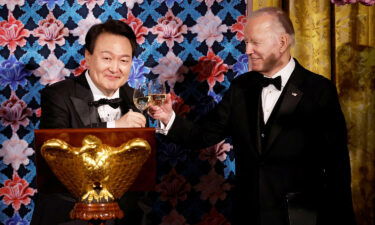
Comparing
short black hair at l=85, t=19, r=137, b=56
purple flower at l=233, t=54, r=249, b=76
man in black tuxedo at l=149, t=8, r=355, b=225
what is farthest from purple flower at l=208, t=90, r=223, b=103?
short black hair at l=85, t=19, r=137, b=56

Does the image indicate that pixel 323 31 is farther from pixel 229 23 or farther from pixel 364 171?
pixel 364 171

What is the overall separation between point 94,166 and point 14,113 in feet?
5.12

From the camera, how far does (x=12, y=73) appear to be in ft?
10.2

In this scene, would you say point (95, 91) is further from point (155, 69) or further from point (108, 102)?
point (155, 69)

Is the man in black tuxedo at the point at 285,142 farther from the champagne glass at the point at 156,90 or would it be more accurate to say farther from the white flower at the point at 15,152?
the white flower at the point at 15,152

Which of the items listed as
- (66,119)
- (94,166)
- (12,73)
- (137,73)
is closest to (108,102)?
(66,119)

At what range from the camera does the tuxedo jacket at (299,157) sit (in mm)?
2580

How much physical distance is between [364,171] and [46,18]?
2181 millimetres

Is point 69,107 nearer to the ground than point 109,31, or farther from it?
nearer to the ground

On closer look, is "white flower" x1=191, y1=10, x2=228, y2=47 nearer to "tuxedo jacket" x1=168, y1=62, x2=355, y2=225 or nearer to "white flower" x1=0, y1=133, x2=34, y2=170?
"tuxedo jacket" x1=168, y1=62, x2=355, y2=225

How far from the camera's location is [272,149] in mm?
2582

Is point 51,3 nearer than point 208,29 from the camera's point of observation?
Yes

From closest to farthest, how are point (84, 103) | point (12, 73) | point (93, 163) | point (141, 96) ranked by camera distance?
point (93, 163)
point (141, 96)
point (84, 103)
point (12, 73)

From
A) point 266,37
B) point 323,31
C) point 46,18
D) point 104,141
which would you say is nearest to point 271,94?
point 266,37
